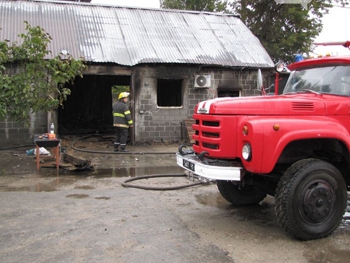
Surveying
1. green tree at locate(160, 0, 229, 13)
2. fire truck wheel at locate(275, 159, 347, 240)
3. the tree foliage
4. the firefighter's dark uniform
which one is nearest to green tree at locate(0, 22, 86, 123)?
the firefighter's dark uniform

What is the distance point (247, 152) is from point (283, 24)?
2106 cm

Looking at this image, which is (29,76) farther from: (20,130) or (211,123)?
(211,123)

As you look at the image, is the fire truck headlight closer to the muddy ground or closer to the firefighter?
the muddy ground

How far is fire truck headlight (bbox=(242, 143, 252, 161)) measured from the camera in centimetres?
421

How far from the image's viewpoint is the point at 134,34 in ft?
46.8

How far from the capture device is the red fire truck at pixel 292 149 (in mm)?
4207

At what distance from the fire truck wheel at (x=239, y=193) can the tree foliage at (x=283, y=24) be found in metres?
18.2

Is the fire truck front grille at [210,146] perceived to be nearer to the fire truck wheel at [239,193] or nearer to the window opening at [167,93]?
the fire truck wheel at [239,193]

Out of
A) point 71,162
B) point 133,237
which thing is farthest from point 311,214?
point 71,162

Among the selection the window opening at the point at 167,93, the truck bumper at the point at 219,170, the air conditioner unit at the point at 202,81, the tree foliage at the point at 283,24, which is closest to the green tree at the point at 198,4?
the tree foliage at the point at 283,24

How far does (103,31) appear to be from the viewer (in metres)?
14.0

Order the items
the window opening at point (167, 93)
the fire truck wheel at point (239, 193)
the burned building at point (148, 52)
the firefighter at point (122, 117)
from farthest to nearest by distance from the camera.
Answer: the window opening at point (167, 93)
the burned building at point (148, 52)
the firefighter at point (122, 117)
the fire truck wheel at point (239, 193)

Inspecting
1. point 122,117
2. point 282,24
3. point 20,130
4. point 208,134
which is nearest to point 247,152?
point 208,134

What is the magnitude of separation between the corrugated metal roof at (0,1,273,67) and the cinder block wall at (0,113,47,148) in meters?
2.45
